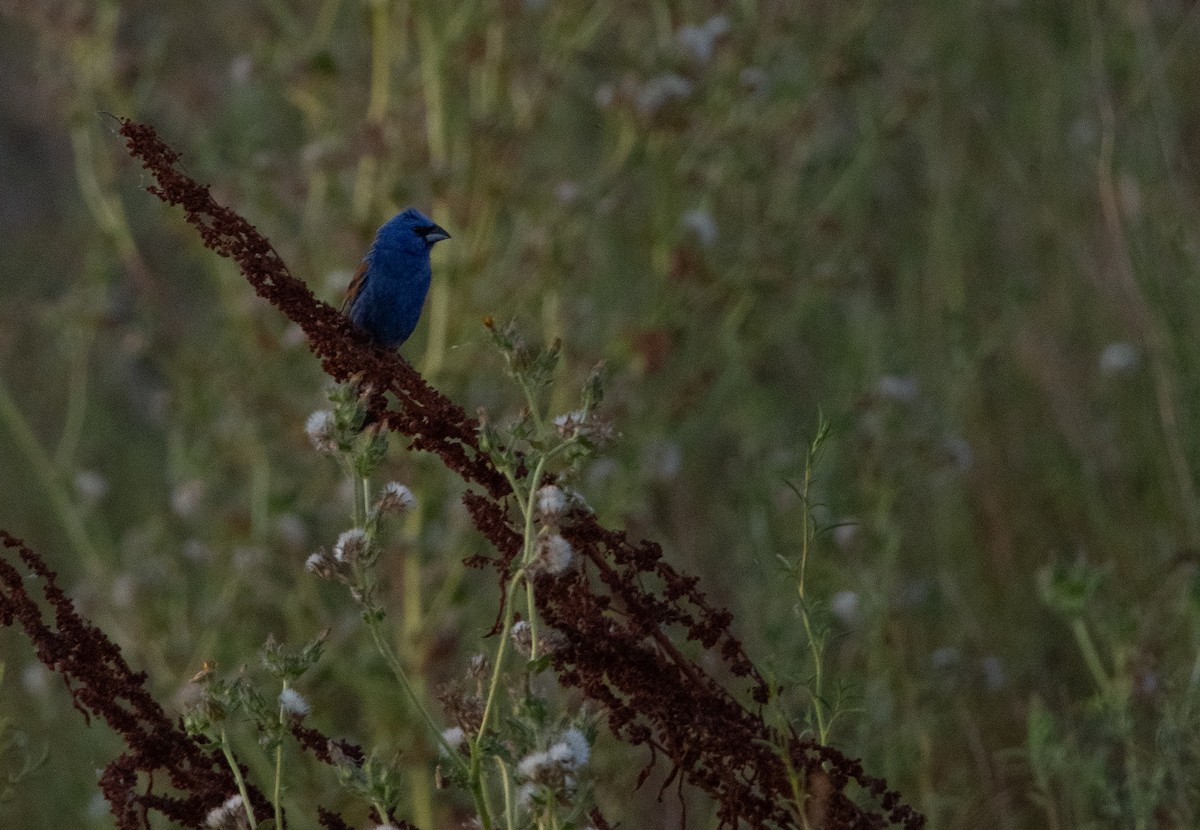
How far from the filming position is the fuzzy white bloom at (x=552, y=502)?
167 centimetres

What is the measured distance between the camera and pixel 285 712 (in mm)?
1729

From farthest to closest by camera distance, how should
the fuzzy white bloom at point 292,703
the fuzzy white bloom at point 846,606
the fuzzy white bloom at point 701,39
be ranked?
the fuzzy white bloom at point 701,39 < the fuzzy white bloom at point 846,606 < the fuzzy white bloom at point 292,703

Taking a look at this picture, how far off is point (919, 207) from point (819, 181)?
170 cm

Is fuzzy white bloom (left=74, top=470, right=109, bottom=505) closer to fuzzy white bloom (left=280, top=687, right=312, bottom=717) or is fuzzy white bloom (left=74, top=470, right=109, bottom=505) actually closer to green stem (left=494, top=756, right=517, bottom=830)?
fuzzy white bloom (left=280, top=687, right=312, bottom=717)

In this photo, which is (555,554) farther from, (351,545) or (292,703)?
(292,703)

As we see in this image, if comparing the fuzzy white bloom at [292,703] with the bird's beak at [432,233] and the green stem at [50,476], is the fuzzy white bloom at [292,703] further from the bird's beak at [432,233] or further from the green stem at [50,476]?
the green stem at [50,476]

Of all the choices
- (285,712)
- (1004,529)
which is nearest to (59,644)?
(285,712)

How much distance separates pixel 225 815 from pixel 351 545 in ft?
1.16

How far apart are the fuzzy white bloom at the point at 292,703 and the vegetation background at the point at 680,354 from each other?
1830 mm

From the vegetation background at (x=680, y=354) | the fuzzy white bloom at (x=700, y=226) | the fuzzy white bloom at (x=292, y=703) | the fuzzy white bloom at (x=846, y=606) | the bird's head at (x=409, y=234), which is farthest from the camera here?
the fuzzy white bloom at (x=700, y=226)

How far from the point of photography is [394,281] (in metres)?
3.32

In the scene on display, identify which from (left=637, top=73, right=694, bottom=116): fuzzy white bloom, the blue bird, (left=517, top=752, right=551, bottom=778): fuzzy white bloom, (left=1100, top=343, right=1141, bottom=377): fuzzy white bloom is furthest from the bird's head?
(left=1100, top=343, right=1141, bottom=377): fuzzy white bloom

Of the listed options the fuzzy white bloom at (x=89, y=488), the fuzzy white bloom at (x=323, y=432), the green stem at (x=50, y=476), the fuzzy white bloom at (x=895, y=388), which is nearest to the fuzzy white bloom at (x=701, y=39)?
the fuzzy white bloom at (x=895, y=388)

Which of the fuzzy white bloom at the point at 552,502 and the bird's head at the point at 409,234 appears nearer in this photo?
the fuzzy white bloom at the point at 552,502
